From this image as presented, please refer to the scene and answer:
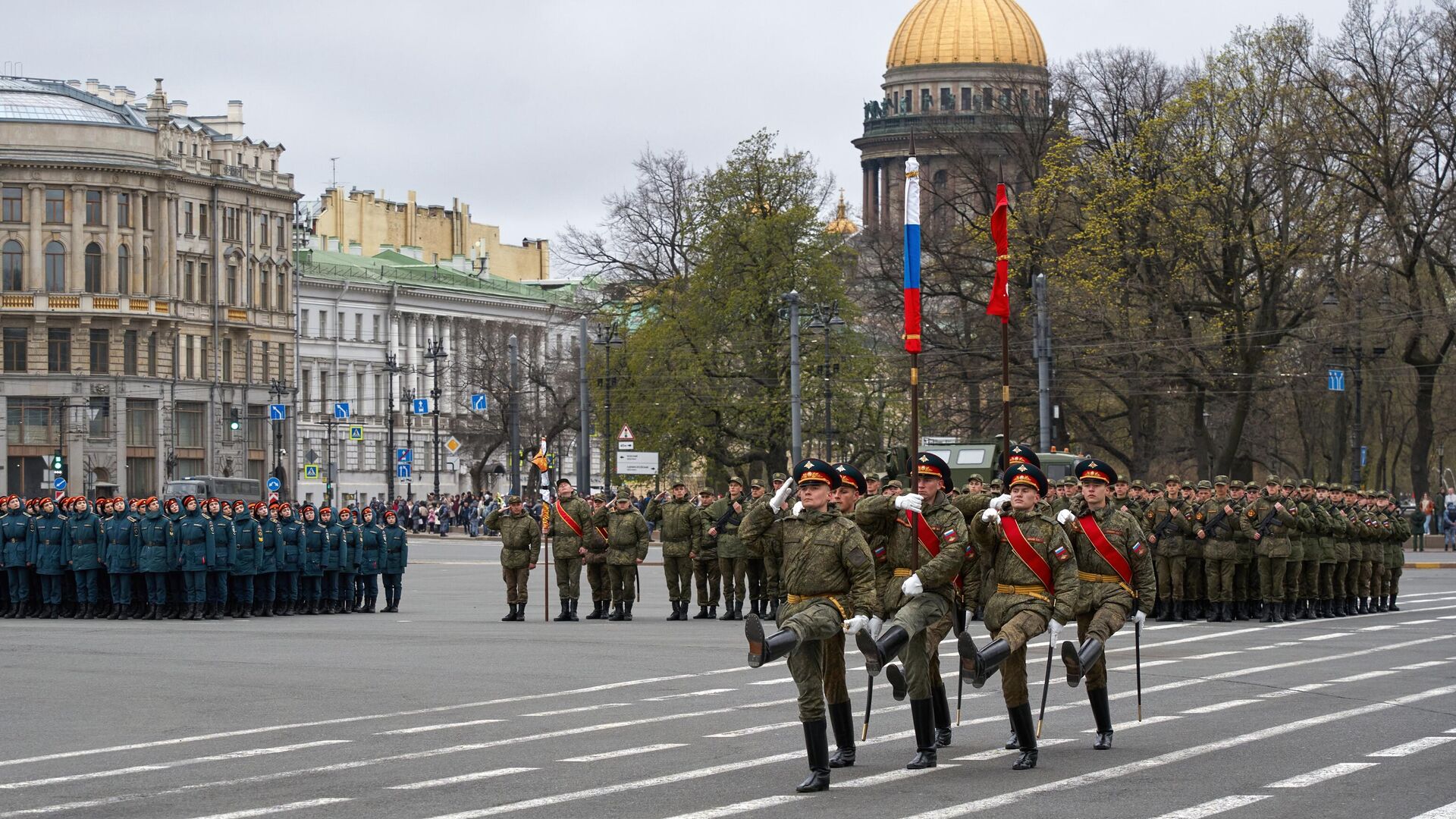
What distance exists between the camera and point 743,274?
2501 inches

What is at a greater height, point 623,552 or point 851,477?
point 851,477

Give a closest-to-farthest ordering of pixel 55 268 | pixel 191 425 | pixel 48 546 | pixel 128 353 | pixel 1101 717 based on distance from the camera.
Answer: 1. pixel 1101 717
2. pixel 48 546
3. pixel 55 268
4. pixel 128 353
5. pixel 191 425

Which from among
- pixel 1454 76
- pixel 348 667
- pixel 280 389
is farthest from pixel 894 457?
pixel 280 389

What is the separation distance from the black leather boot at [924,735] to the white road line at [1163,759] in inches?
36.2

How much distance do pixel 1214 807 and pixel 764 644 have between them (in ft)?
8.22

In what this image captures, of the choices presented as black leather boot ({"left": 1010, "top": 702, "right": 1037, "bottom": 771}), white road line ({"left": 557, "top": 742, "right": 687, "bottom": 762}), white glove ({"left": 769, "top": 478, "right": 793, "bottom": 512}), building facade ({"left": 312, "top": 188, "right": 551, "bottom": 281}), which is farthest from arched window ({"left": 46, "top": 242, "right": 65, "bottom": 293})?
black leather boot ({"left": 1010, "top": 702, "right": 1037, "bottom": 771})

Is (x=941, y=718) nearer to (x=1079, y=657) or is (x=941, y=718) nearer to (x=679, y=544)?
(x=1079, y=657)

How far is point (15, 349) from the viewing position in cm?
9894

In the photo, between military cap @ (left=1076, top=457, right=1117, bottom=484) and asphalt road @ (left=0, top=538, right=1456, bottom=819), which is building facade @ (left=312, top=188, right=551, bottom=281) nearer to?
asphalt road @ (left=0, top=538, right=1456, bottom=819)

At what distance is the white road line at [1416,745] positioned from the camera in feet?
43.7

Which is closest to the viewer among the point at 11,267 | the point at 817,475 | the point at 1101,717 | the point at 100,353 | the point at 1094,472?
the point at 817,475

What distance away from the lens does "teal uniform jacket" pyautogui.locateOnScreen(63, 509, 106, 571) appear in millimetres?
30875

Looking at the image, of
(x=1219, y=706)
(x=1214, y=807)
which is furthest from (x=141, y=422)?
(x=1214, y=807)

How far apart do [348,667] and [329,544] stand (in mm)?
11103
